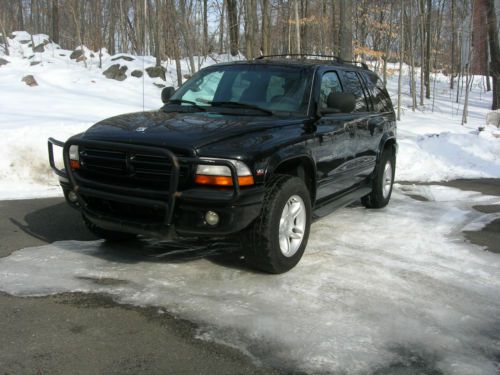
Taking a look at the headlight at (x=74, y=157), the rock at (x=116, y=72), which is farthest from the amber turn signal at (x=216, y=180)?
the rock at (x=116, y=72)

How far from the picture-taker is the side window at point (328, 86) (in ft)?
17.0

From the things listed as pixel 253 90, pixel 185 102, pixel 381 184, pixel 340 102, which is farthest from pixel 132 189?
pixel 381 184

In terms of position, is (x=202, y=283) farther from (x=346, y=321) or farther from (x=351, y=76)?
(x=351, y=76)

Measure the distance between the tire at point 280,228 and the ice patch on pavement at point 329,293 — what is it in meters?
0.15

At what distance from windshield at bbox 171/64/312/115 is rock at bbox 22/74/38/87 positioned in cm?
1565

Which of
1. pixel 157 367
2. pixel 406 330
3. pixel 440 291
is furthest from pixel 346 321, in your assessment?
pixel 157 367

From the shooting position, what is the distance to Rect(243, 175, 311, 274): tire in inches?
161

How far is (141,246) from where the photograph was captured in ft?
16.8

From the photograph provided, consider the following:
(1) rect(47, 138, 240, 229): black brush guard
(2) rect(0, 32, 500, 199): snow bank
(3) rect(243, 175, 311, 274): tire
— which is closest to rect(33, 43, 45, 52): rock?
(2) rect(0, 32, 500, 199): snow bank

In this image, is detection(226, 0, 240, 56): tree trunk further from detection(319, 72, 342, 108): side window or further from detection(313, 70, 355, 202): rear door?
detection(313, 70, 355, 202): rear door

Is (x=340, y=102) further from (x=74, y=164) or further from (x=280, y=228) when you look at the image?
(x=74, y=164)

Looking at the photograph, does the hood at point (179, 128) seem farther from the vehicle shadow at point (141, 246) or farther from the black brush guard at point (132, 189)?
the vehicle shadow at point (141, 246)

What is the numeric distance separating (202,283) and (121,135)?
1.35m

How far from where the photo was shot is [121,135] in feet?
13.6
